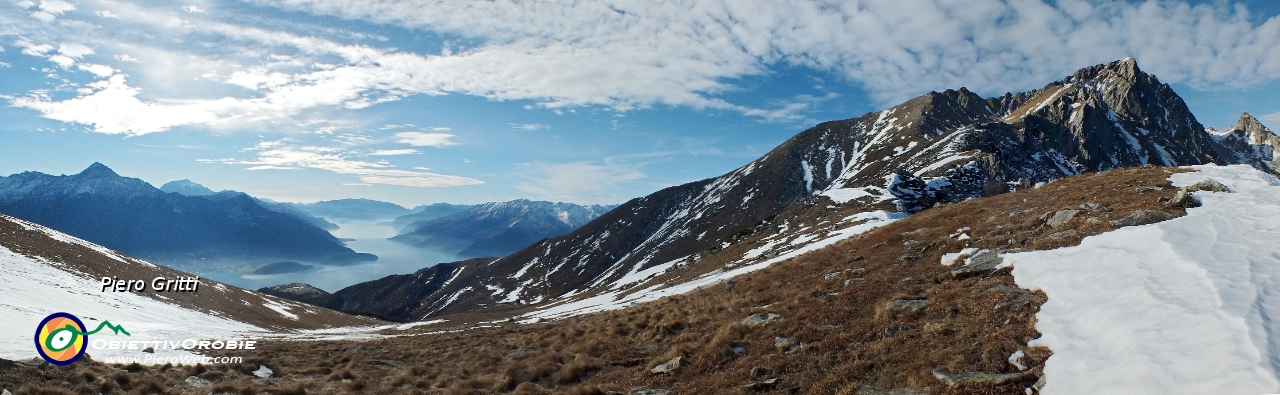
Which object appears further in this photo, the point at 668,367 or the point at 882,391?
the point at 668,367

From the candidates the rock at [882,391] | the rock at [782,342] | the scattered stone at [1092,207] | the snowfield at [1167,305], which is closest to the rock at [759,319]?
the rock at [782,342]

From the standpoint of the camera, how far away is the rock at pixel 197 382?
1473 cm

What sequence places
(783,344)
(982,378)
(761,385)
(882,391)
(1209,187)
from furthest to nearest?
(1209,187), (783,344), (761,385), (882,391), (982,378)

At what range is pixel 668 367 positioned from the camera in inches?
573

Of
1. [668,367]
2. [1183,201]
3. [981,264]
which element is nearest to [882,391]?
[668,367]

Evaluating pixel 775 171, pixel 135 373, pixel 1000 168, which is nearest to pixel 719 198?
pixel 775 171

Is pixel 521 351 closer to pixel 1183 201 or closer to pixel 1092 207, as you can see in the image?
pixel 1092 207

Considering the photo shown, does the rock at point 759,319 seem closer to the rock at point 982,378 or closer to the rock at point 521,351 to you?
the rock at point 982,378

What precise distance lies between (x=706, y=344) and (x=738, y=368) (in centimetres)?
276

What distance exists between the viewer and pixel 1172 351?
8.16 metres

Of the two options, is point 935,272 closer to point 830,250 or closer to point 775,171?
point 830,250

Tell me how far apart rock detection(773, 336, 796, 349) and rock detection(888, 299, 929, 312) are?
11.0ft

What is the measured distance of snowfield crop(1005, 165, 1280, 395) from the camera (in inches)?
298

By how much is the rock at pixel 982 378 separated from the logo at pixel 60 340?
2316 centimetres
